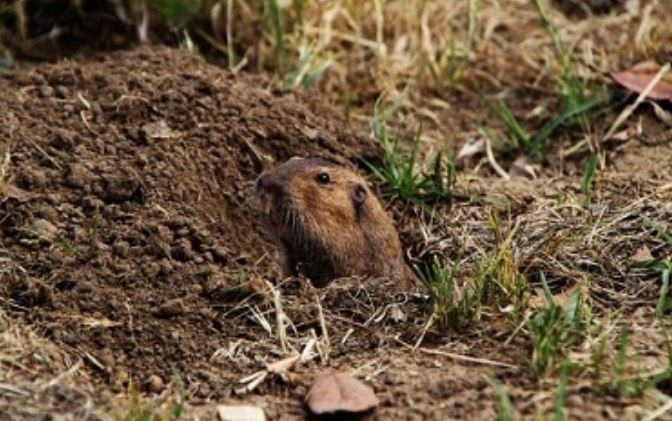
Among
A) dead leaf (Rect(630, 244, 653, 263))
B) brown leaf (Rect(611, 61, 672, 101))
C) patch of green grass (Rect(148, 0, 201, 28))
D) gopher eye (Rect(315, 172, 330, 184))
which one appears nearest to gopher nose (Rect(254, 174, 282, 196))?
gopher eye (Rect(315, 172, 330, 184))

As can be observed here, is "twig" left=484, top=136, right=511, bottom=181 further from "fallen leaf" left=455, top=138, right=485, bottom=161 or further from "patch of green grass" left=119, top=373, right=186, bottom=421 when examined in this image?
"patch of green grass" left=119, top=373, right=186, bottom=421

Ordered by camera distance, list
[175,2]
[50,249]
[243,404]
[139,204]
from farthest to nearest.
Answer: [175,2], [139,204], [50,249], [243,404]

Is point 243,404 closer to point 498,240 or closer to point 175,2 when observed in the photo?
point 498,240

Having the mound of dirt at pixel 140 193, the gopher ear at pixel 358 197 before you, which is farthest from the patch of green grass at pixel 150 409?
the gopher ear at pixel 358 197

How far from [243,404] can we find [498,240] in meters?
1.27

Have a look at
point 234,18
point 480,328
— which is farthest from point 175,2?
point 480,328

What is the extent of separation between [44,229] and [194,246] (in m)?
0.58

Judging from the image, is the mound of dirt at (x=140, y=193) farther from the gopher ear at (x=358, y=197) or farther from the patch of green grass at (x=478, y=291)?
the patch of green grass at (x=478, y=291)

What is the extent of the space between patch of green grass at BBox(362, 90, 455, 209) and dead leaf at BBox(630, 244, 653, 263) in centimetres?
97

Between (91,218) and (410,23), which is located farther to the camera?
(410,23)

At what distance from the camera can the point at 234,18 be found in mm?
6906

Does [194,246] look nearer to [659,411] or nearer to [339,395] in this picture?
[339,395]

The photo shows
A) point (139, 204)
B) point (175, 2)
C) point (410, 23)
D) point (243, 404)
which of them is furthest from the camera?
point (410, 23)

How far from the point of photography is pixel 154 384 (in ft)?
14.4
